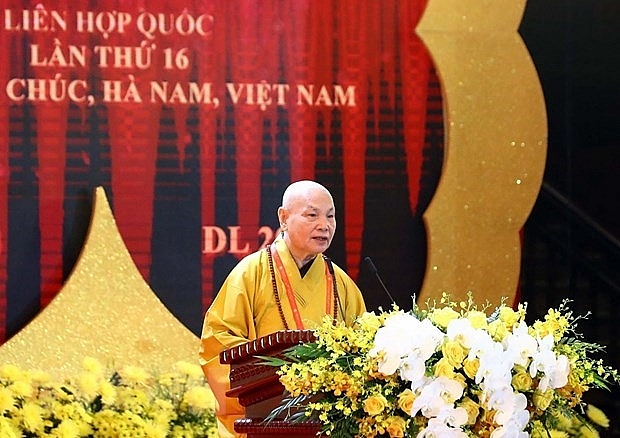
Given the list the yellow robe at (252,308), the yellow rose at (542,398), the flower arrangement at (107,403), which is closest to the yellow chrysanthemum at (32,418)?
the flower arrangement at (107,403)

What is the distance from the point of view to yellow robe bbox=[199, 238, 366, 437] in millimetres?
3516

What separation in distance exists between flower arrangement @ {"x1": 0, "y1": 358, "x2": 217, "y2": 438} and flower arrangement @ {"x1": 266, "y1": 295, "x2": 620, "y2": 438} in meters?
2.30

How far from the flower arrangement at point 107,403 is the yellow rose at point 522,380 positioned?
97.7 inches

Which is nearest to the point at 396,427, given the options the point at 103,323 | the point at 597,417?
the point at 103,323

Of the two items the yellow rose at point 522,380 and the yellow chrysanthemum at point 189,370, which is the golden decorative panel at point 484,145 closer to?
the yellow chrysanthemum at point 189,370

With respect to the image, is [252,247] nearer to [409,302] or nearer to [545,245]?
[409,302]

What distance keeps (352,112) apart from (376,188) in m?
0.34

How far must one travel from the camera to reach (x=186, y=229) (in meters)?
5.05

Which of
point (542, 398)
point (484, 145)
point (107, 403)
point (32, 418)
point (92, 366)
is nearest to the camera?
point (542, 398)

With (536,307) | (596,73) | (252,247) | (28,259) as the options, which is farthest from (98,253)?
(596,73)

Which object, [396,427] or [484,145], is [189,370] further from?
[396,427]

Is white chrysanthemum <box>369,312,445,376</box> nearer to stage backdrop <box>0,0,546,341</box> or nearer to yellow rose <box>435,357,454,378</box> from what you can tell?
yellow rose <box>435,357,454,378</box>

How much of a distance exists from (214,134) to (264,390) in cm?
260

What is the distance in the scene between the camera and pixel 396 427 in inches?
83.6
